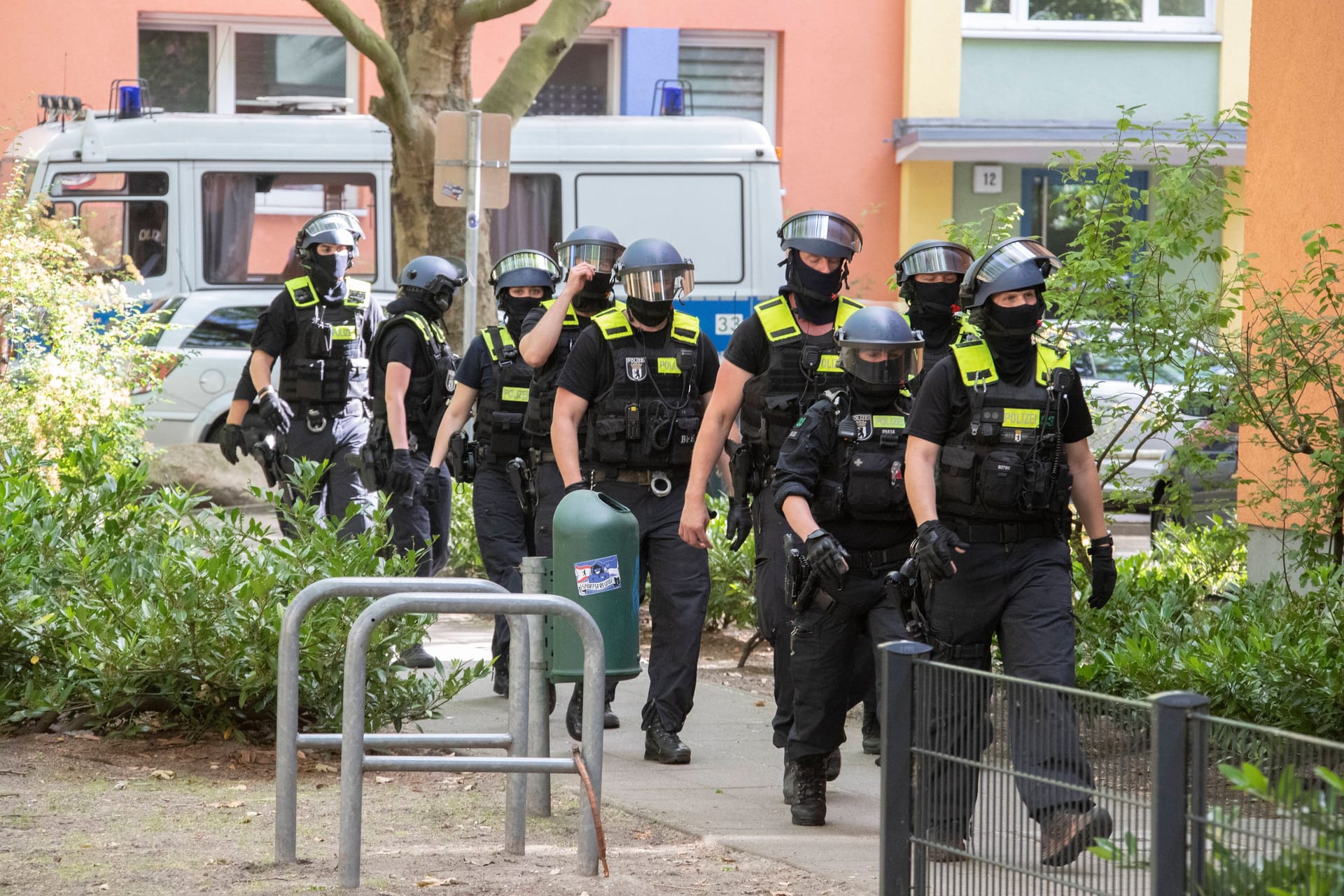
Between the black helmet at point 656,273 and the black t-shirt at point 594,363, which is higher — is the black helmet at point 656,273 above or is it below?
above

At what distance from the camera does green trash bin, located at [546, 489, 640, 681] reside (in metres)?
5.23

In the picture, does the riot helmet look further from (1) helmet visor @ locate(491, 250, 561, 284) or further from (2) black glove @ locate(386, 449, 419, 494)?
(2) black glove @ locate(386, 449, 419, 494)

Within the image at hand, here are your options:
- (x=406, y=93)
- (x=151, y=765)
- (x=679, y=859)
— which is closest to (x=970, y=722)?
(x=679, y=859)

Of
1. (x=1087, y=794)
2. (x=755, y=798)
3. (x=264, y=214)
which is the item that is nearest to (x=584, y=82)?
(x=264, y=214)

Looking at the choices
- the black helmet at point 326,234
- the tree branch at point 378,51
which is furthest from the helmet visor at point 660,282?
the tree branch at point 378,51

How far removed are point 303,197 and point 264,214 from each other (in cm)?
44

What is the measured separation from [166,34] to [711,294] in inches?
333

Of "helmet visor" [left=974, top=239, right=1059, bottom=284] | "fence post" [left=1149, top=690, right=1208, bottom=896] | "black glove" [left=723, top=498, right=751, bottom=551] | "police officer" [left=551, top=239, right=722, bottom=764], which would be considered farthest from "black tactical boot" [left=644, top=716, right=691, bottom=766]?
"fence post" [left=1149, top=690, right=1208, bottom=896]

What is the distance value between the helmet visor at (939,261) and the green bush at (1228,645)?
4.96 ft

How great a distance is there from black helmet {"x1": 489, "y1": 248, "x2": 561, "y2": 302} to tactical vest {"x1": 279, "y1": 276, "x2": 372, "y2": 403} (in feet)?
3.48

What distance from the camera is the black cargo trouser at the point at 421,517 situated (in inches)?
315

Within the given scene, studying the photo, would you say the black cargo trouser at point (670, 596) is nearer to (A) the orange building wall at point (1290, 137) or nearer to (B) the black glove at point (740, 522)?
(B) the black glove at point (740, 522)

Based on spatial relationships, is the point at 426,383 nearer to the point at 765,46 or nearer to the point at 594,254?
the point at 594,254

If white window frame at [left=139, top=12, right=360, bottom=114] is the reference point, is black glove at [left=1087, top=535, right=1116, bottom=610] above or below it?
below
